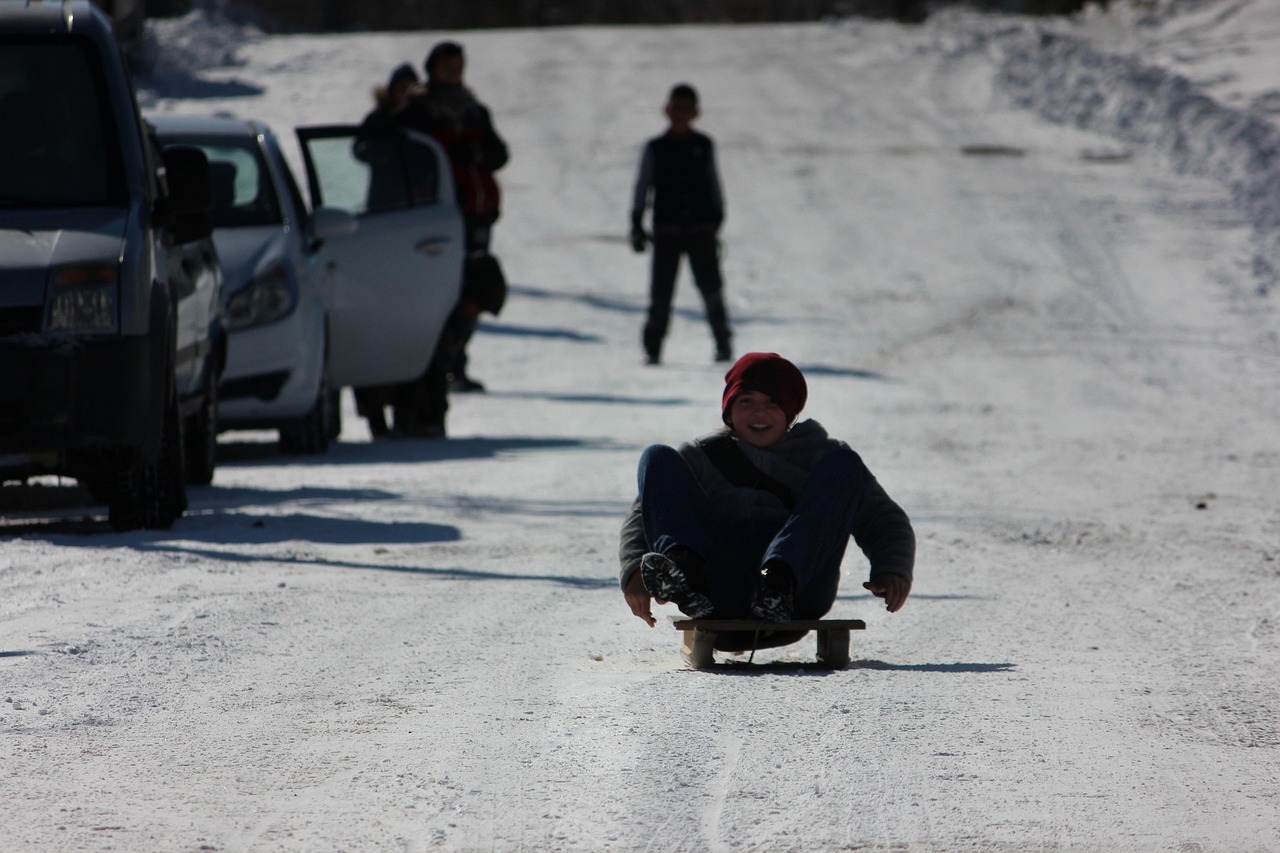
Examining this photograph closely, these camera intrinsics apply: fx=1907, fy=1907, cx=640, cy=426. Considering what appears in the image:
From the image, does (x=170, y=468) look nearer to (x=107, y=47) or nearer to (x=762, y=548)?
(x=107, y=47)

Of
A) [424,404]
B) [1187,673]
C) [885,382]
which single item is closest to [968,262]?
[885,382]

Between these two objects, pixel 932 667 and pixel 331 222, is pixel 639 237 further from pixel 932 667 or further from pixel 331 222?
pixel 932 667

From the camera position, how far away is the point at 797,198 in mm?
25438

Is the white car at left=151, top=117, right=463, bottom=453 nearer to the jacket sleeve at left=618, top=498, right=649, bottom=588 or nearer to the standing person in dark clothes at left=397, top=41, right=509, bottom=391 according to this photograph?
the standing person in dark clothes at left=397, top=41, right=509, bottom=391

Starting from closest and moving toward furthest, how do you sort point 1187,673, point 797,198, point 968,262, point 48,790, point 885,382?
1. point 48,790
2. point 1187,673
3. point 885,382
4. point 968,262
5. point 797,198

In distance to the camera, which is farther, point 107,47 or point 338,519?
point 338,519

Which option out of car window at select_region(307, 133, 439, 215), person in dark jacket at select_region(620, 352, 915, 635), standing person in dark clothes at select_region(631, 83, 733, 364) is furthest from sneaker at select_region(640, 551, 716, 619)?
standing person in dark clothes at select_region(631, 83, 733, 364)

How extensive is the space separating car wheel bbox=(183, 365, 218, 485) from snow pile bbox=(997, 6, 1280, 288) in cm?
1291

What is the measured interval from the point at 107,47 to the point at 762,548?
366cm

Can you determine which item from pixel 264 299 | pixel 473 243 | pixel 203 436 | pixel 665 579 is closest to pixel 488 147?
pixel 473 243

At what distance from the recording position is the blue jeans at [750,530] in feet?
15.7

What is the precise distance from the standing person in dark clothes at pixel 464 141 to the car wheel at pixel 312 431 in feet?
5.36

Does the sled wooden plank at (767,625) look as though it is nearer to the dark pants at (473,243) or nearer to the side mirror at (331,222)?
the side mirror at (331,222)

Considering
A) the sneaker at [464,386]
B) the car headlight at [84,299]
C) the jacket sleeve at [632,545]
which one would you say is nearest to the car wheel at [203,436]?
the car headlight at [84,299]
